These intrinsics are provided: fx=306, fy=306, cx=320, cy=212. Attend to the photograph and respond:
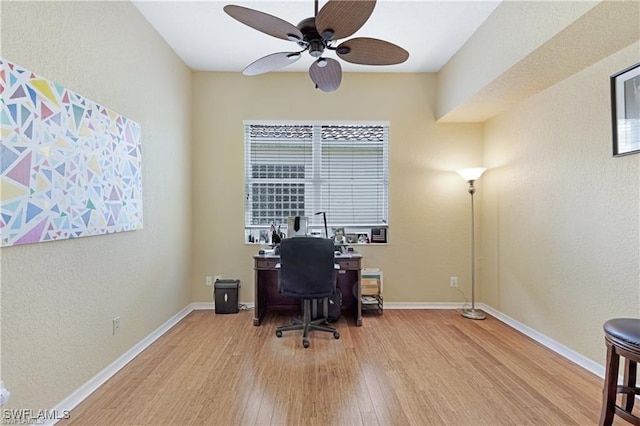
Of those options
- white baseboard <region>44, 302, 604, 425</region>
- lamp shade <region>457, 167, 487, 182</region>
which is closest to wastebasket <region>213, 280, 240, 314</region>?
white baseboard <region>44, 302, 604, 425</region>

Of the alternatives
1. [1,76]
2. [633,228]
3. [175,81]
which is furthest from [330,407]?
[175,81]

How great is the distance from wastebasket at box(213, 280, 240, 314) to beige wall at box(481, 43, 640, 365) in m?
3.16

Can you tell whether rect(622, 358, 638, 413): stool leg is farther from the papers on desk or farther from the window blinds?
the window blinds

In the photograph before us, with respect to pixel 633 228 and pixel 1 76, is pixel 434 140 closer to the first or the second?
pixel 633 228

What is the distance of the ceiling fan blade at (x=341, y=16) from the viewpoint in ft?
5.13

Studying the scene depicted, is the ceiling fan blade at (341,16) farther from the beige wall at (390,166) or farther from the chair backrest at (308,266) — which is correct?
the beige wall at (390,166)

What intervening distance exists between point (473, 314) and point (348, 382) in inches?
84.2

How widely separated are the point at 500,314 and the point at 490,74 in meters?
2.63

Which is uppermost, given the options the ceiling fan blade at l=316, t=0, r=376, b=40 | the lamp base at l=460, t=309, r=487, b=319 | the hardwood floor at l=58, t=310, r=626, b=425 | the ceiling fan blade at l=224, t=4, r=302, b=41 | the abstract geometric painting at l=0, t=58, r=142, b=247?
the ceiling fan blade at l=224, t=4, r=302, b=41

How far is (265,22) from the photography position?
5.89 feet

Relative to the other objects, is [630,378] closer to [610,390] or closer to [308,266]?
[610,390]

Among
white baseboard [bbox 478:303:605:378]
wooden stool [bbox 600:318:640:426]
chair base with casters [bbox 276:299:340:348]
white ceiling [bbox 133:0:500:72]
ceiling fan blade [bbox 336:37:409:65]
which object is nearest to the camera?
wooden stool [bbox 600:318:640:426]

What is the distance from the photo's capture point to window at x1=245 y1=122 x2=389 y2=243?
13.1ft

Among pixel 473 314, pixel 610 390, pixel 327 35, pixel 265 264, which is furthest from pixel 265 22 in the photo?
pixel 473 314
